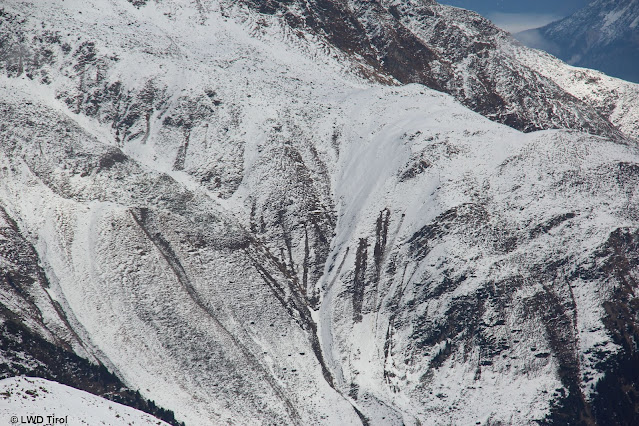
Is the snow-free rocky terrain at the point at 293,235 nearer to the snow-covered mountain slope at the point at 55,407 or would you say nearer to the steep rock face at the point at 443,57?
the steep rock face at the point at 443,57

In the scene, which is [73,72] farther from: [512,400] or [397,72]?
[512,400]

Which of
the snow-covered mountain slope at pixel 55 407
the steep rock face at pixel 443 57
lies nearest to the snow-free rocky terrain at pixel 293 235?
the steep rock face at pixel 443 57

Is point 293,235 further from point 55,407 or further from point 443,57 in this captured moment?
point 443,57

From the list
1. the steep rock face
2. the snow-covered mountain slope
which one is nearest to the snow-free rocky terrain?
the steep rock face

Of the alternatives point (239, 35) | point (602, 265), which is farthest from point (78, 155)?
point (602, 265)

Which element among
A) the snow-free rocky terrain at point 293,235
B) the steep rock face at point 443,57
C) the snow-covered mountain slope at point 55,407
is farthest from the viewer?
the steep rock face at point 443,57
